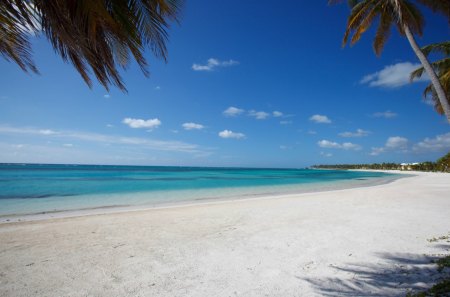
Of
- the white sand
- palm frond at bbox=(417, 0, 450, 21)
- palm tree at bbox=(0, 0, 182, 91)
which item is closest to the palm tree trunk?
palm frond at bbox=(417, 0, 450, 21)

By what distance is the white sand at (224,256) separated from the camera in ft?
11.7

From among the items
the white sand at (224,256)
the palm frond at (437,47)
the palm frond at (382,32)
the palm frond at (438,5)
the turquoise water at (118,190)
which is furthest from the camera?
the turquoise water at (118,190)

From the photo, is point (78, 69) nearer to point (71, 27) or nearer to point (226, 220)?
point (71, 27)

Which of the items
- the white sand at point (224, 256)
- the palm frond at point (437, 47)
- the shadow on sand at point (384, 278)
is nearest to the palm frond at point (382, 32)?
the palm frond at point (437, 47)

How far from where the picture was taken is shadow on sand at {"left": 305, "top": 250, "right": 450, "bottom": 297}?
3.26m

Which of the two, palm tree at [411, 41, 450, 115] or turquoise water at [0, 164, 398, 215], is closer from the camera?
palm tree at [411, 41, 450, 115]

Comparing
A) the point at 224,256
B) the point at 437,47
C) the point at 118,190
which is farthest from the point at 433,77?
the point at 118,190

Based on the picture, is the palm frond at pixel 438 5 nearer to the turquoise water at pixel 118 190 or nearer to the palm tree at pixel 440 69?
the palm tree at pixel 440 69

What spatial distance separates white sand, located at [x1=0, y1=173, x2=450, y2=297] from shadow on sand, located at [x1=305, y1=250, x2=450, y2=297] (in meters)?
0.01

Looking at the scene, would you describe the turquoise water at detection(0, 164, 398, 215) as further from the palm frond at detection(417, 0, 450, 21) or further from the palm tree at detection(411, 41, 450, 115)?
the palm frond at detection(417, 0, 450, 21)

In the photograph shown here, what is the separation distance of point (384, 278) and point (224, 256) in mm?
2664

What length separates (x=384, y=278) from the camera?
11.9 feet

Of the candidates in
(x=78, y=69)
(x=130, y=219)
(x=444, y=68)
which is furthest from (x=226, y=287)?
(x=444, y=68)

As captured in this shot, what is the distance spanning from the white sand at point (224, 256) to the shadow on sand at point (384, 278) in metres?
0.01
